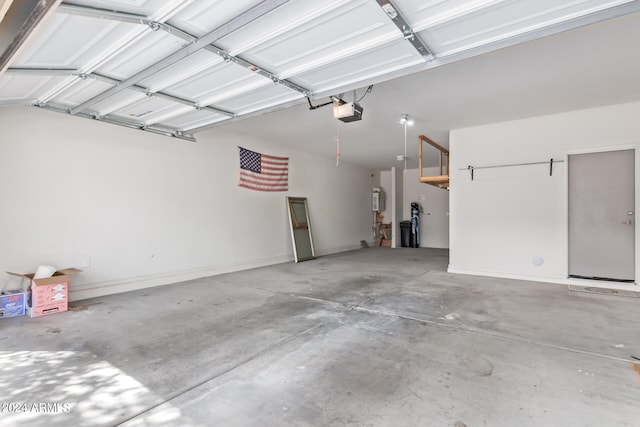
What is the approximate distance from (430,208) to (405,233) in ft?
4.22

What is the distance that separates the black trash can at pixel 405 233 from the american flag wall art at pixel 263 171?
523 cm

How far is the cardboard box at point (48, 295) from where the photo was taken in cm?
362

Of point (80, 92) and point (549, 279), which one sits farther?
point (549, 279)

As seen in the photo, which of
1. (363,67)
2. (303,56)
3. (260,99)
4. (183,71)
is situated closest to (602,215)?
(363,67)

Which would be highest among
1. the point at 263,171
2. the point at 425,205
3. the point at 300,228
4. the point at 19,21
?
the point at 19,21

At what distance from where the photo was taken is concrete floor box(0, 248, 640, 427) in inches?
71.7

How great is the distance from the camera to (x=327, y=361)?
246 cm

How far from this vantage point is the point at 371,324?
3.29 m

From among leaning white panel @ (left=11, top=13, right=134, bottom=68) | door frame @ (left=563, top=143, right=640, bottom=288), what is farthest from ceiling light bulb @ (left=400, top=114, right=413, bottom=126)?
leaning white panel @ (left=11, top=13, right=134, bottom=68)

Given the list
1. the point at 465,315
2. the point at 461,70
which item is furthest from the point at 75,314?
the point at 461,70

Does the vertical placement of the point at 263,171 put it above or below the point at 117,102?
below

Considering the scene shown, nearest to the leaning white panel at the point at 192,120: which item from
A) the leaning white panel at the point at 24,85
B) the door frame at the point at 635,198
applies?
the leaning white panel at the point at 24,85

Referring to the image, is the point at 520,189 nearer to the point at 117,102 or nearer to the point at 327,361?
the point at 327,361

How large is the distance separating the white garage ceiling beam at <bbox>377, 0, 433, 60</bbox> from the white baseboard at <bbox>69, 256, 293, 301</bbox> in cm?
505
